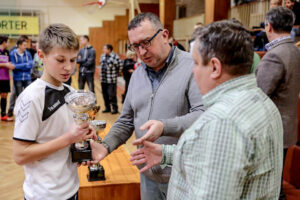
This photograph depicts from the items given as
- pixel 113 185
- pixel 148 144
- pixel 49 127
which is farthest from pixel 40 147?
pixel 113 185

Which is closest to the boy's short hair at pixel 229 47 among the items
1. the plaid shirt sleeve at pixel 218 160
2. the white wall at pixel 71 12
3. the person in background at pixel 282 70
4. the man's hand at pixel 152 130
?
the plaid shirt sleeve at pixel 218 160

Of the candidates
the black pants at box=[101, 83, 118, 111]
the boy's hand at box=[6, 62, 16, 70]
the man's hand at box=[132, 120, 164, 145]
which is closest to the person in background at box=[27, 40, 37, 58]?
the boy's hand at box=[6, 62, 16, 70]

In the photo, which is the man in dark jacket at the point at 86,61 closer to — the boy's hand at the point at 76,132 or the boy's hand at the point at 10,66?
the boy's hand at the point at 10,66

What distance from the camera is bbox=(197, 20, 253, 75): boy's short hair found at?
2.60 feet

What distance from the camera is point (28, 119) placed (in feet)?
3.83

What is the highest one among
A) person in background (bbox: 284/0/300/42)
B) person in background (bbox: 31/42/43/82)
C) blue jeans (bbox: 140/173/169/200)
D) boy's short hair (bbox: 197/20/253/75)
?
person in background (bbox: 284/0/300/42)

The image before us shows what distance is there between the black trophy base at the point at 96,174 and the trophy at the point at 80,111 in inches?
41.6

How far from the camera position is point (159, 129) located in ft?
4.11

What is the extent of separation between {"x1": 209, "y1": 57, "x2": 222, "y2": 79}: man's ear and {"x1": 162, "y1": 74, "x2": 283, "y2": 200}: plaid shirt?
3cm

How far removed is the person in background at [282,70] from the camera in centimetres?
206

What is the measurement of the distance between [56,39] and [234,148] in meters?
0.92

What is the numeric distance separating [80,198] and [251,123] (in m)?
1.92

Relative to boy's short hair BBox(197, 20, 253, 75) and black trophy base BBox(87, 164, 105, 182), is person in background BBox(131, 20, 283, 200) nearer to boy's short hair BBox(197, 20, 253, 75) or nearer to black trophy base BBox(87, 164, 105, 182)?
boy's short hair BBox(197, 20, 253, 75)

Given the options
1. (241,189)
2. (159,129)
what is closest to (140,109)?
(159,129)
